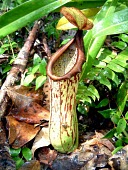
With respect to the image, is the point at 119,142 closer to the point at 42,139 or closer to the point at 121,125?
the point at 121,125

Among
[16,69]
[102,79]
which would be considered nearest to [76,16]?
[102,79]

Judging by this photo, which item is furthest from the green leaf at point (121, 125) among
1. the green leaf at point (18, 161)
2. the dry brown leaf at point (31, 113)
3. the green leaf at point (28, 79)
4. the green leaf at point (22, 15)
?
the green leaf at point (22, 15)

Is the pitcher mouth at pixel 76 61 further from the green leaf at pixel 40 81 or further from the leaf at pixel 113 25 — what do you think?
the green leaf at pixel 40 81

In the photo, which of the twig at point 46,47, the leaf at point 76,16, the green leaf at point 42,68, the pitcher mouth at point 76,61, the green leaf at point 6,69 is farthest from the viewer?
the twig at point 46,47

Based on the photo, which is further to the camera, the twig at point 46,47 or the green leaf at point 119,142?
the twig at point 46,47

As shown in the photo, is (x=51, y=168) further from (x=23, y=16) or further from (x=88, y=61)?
(x=23, y=16)

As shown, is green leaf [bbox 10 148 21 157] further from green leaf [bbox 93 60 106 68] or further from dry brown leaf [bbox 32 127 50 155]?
green leaf [bbox 93 60 106 68]
